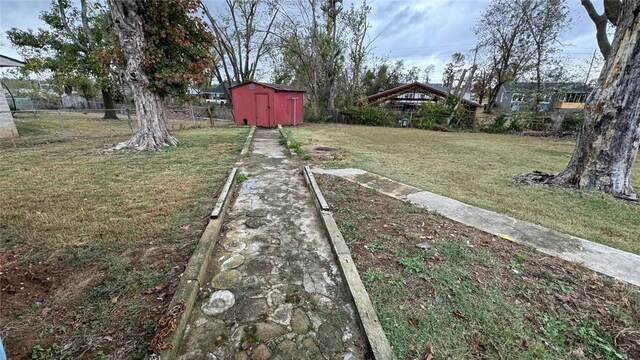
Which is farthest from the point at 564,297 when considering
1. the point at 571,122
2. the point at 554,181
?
the point at 571,122

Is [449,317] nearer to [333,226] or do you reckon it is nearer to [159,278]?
[333,226]

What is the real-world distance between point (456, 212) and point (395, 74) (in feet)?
96.5

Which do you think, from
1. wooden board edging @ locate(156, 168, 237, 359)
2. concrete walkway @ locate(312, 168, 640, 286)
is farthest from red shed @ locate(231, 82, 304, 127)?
wooden board edging @ locate(156, 168, 237, 359)

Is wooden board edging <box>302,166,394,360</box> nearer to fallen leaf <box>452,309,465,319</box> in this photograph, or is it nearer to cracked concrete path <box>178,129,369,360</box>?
cracked concrete path <box>178,129,369,360</box>

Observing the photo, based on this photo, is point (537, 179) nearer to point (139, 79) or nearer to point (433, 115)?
point (139, 79)

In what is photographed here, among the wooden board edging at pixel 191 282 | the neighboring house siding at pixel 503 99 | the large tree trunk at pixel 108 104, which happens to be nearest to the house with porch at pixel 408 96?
the large tree trunk at pixel 108 104

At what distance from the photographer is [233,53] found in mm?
24641

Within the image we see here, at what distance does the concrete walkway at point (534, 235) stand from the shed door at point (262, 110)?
11.3 m

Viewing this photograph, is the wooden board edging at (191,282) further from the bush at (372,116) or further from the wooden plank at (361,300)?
the bush at (372,116)

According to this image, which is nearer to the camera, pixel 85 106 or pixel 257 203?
pixel 257 203

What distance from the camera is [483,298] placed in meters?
2.20

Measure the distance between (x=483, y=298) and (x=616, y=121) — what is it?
502 centimetres

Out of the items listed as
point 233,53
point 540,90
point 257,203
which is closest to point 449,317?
point 257,203

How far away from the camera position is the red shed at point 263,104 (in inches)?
574
